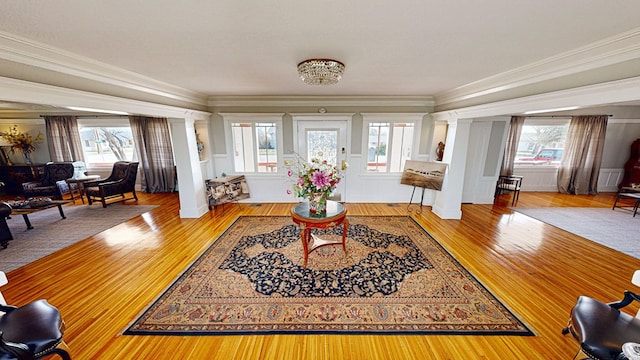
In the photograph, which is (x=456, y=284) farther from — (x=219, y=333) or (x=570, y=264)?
(x=219, y=333)

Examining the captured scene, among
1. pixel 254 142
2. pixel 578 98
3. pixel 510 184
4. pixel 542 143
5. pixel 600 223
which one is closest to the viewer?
pixel 578 98

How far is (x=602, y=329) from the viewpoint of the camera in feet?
4.46

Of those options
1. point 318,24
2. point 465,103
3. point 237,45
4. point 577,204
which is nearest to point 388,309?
point 318,24

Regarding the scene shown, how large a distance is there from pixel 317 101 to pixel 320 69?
2491 millimetres

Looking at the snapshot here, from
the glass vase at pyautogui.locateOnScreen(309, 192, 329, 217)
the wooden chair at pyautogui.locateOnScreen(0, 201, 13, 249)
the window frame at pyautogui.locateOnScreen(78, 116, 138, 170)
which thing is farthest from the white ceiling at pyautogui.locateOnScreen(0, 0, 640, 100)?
the window frame at pyautogui.locateOnScreen(78, 116, 138, 170)

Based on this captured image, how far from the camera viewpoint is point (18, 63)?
183 centimetres

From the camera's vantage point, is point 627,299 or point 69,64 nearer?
point 627,299

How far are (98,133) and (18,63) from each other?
6.21 m

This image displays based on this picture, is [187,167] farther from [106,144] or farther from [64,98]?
[106,144]

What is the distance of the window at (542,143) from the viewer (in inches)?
243

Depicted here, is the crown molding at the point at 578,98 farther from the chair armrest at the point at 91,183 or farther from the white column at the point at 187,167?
the chair armrest at the point at 91,183

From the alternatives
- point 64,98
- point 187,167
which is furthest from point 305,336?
point 187,167

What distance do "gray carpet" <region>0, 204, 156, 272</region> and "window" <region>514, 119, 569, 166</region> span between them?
1042 centimetres

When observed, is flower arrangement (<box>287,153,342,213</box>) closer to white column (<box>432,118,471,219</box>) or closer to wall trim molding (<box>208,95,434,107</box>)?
wall trim molding (<box>208,95,434,107</box>)
